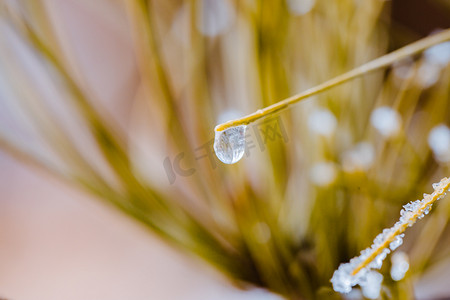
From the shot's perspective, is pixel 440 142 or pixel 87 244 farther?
pixel 87 244

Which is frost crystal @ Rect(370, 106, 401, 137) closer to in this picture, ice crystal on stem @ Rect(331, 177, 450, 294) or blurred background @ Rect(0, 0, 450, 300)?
blurred background @ Rect(0, 0, 450, 300)

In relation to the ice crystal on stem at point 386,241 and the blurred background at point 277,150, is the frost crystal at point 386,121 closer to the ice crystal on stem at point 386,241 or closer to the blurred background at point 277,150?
the blurred background at point 277,150

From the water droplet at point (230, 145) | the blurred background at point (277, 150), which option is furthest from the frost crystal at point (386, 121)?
the water droplet at point (230, 145)

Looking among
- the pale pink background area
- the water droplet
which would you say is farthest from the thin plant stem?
the pale pink background area

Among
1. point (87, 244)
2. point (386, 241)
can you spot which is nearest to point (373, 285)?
point (386, 241)

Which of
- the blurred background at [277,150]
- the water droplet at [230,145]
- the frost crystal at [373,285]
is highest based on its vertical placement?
the blurred background at [277,150]

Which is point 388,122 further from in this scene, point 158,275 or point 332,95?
point 158,275

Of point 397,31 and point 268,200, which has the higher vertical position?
point 397,31

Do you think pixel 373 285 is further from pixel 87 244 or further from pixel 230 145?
pixel 87 244

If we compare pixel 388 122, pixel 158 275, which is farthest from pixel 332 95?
pixel 158 275
